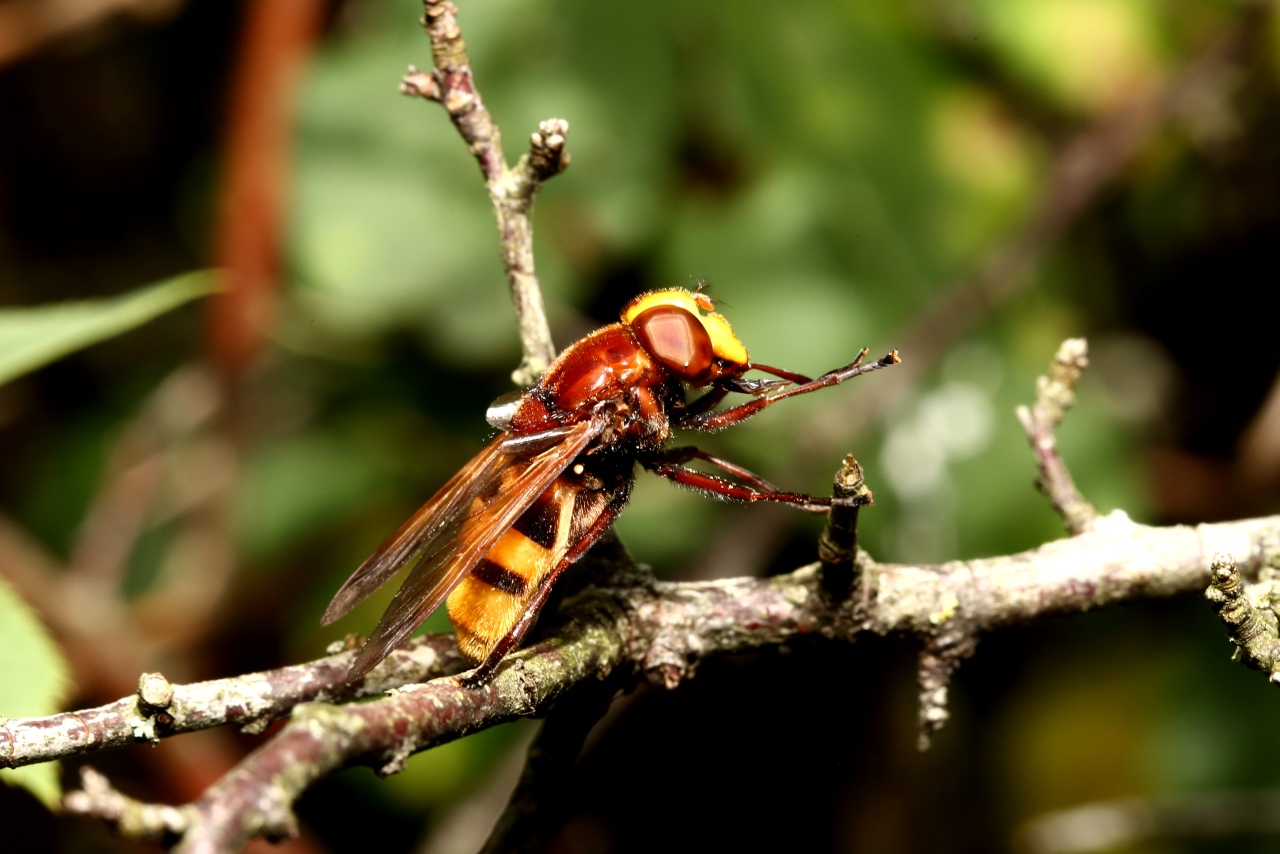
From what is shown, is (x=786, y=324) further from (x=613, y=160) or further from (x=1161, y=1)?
(x=1161, y=1)

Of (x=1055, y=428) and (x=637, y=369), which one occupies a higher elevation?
(x=637, y=369)

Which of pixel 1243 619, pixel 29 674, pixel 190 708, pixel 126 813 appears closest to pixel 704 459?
pixel 1243 619

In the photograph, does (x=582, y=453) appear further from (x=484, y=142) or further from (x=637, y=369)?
(x=484, y=142)

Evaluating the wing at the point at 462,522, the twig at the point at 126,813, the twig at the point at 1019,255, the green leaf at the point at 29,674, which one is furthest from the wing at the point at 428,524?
the twig at the point at 1019,255

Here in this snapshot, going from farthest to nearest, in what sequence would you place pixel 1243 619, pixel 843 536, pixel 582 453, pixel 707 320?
pixel 707 320 < pixel 582 453 < pixel 843 536 < pixel 1243 619

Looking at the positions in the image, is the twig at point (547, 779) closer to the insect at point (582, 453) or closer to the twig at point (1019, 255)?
the insect at point (582, 453)

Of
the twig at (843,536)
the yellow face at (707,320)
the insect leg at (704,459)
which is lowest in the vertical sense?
the twig at (843,536)

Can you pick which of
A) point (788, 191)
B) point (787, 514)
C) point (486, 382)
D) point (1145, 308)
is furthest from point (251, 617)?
point (1145, 308)
